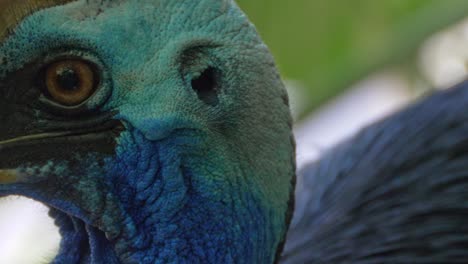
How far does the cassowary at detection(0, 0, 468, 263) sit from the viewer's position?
4.64 ft

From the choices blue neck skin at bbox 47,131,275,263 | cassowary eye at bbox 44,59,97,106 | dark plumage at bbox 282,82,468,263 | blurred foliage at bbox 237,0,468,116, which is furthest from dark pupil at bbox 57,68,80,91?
blurred foliage at bbox 237,0,468,116

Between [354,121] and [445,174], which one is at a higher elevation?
[354,121]

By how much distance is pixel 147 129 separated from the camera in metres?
1.46

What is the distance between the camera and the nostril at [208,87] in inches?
59.2

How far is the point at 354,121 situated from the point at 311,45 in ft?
3.53

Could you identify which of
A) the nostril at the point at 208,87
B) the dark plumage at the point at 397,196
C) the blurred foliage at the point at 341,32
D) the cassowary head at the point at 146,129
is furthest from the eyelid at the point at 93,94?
the blurred foliage at the point at 341,32

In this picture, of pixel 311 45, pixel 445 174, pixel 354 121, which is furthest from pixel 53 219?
pixel 354 121

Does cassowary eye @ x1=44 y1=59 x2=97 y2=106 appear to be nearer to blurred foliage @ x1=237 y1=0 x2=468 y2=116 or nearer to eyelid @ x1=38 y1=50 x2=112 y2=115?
eyelid @ x1=38 y1=50 x2=112 y2=115

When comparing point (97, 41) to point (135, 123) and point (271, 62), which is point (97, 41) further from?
point (271, 62)

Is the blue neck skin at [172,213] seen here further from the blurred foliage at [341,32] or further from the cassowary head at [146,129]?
the blurred foliage at [341,32]

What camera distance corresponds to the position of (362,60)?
10.8ft

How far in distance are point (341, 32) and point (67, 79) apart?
192cm

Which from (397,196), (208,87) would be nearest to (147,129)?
(208,87)

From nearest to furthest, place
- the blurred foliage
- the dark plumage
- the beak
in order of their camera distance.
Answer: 1. the beak
2. the dark plumage
3. the blurred foliage
